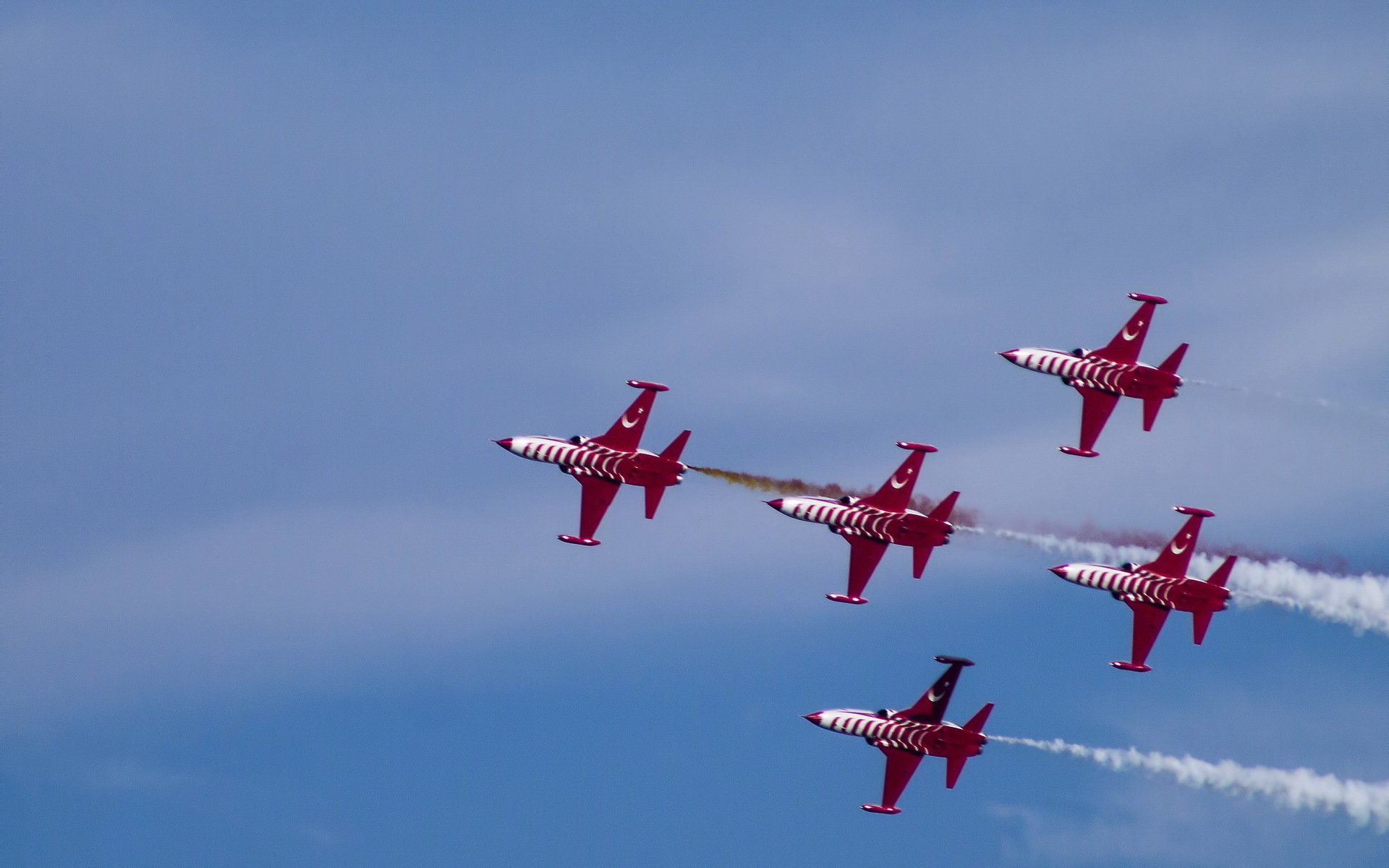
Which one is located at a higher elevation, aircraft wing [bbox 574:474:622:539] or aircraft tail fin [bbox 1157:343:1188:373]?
aircraft tail fin [bbox 1157:343:1188:373]

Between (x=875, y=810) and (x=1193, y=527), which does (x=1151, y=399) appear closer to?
(x=1193, y=527)

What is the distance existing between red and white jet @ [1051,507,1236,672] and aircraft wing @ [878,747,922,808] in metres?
Answer: 12.8

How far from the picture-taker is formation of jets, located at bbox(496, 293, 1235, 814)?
12288 centimetres

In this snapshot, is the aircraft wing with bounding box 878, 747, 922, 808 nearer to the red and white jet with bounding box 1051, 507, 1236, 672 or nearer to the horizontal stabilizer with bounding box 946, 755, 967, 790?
the horizontal stabilizer with bounding box 946, 755, 967, 790

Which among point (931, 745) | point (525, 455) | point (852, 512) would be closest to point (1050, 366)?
point (852, 512)

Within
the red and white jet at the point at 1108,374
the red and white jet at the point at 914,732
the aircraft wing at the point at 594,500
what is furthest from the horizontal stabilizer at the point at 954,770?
the aircraft wing at the point at 594,500

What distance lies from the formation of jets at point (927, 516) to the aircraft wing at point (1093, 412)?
6 centimetres

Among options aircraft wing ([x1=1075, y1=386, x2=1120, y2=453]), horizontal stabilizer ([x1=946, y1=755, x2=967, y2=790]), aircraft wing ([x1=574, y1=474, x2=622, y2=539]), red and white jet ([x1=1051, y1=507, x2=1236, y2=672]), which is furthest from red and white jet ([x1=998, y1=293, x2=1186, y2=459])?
aircraft wing ([x1=574, y1=474, x2=622, y2=539])

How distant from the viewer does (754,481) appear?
13038cm

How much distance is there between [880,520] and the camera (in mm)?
124562

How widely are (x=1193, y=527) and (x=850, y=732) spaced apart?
889 inches

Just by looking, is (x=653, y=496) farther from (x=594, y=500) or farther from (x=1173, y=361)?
(x=1173, y=361)

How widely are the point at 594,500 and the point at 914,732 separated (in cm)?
2225

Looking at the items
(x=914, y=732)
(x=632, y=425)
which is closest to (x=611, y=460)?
(x=632, y=425)
